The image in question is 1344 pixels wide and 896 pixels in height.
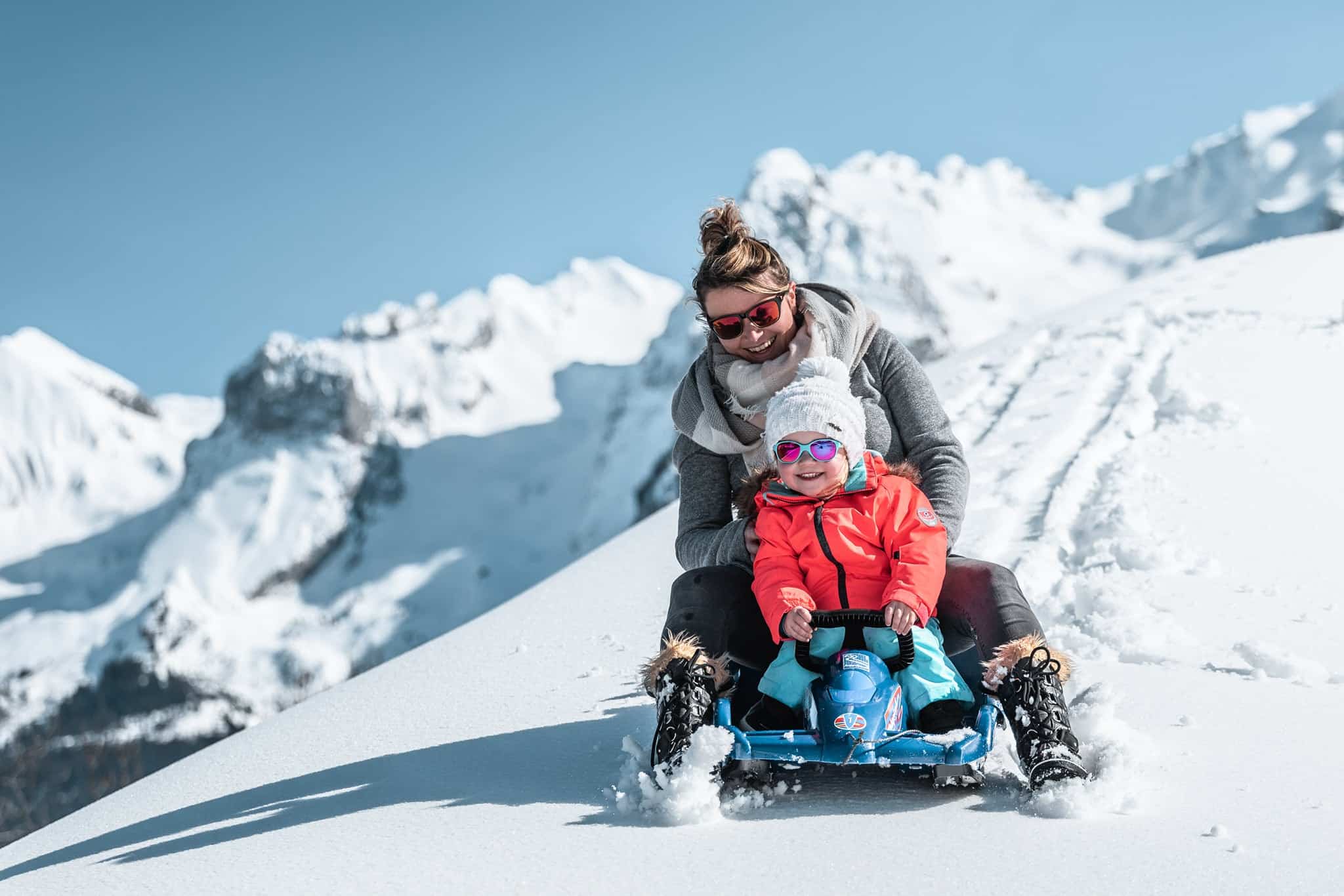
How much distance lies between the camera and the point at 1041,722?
7.61 feet

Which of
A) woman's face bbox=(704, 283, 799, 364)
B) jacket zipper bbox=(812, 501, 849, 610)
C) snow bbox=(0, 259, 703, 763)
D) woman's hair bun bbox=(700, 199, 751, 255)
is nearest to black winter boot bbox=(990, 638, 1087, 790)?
jacket zipper bbox=(812, 501, 849, 610)

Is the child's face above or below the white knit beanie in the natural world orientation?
below

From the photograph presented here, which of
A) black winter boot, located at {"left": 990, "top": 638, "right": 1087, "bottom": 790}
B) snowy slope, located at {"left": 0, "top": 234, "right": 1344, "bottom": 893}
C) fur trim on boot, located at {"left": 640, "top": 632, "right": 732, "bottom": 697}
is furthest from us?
fur trim on boot, located at {"left": 640, "top": 632, "right": 732, "bottom": 697}

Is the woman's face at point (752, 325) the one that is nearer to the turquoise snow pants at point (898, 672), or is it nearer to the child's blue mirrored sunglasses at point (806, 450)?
the child's blue mirrored sunglasses at point (806, 450)

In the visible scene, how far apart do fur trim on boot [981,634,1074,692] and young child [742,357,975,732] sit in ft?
0.23

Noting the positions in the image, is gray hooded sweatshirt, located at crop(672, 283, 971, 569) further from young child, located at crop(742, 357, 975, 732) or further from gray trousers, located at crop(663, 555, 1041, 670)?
young child, located at crop(742, 357, 975, 732)

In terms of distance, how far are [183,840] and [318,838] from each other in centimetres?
45

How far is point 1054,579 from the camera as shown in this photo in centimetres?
482

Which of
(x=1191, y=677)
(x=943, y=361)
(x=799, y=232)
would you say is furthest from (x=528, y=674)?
(x=799, y=232)

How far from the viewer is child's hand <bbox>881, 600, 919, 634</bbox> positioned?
2.36m

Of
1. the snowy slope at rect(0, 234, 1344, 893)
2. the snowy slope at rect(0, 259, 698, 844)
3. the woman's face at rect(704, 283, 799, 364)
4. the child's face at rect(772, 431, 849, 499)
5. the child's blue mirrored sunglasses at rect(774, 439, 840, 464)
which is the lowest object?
the snowy slope at rect(0, 234, 1344, 893)

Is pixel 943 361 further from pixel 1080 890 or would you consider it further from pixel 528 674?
pixel 1080 890

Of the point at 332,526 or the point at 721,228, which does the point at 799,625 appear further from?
the point at 332,526

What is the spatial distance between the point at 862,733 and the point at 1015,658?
417 millimetres
